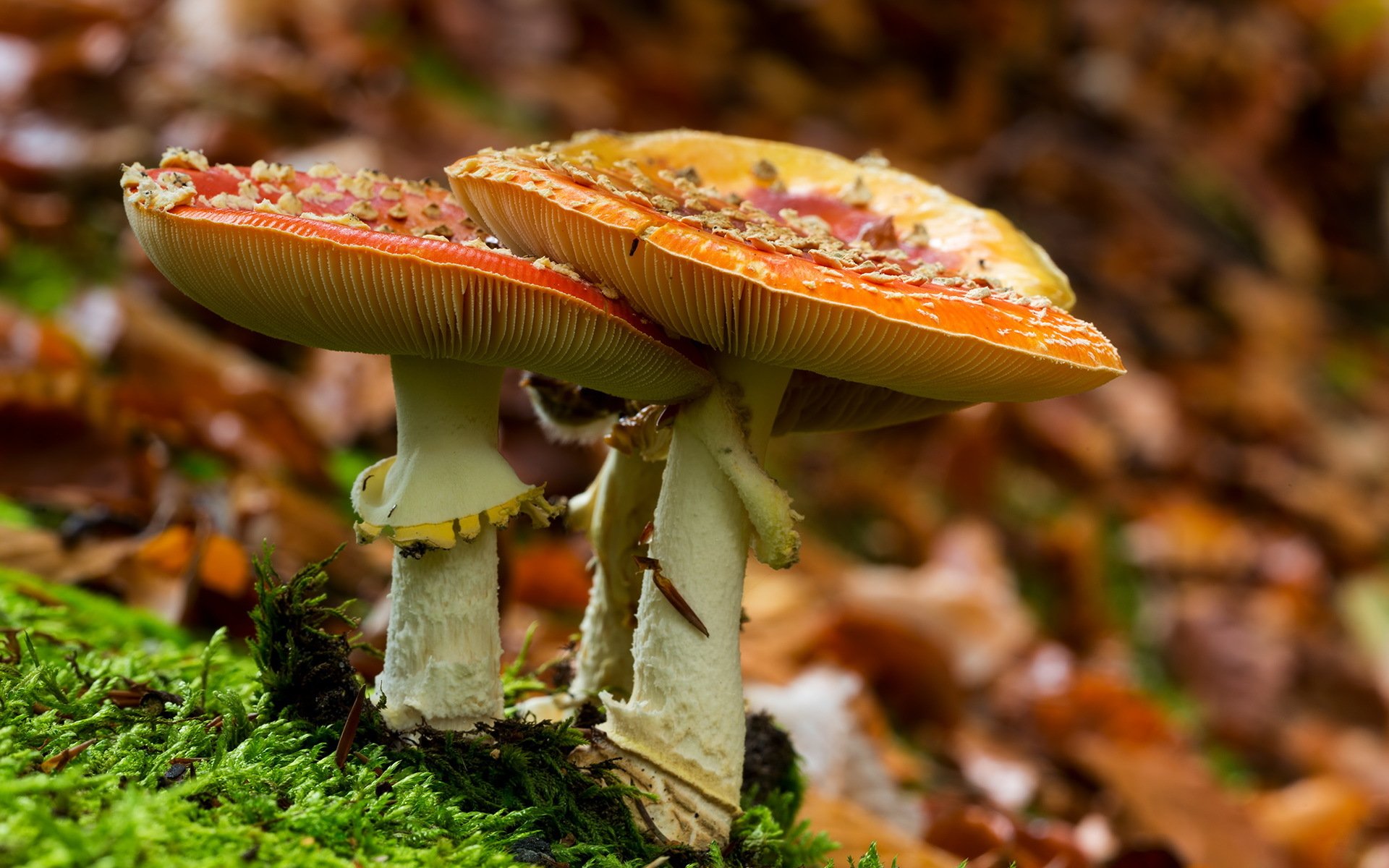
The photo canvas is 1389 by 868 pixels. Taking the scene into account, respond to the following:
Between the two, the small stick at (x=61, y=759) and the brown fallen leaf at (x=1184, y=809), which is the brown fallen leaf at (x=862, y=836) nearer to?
the brown fallen leaf at (x=1184, y=809)

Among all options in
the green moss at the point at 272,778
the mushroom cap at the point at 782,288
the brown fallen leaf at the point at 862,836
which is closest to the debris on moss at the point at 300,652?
the green moss at the point at 272,778

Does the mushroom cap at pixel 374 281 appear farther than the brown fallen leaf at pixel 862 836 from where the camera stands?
No

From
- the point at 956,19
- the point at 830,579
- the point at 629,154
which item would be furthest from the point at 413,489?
the point at 956,19

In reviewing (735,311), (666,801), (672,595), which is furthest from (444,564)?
(735,311)

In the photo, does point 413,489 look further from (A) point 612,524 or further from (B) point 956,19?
(B) point 956,19

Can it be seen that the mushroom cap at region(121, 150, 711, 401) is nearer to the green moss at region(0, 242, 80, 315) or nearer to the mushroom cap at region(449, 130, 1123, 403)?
the mushroom cap at region(449, 130, 1123, 403)

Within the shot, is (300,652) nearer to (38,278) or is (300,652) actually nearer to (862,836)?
(862,836)

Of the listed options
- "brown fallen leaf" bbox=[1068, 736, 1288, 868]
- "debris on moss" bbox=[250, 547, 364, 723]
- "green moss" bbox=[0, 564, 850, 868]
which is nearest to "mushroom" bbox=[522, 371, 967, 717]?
"green moss" bbox=[0, 564, 850, 868]
